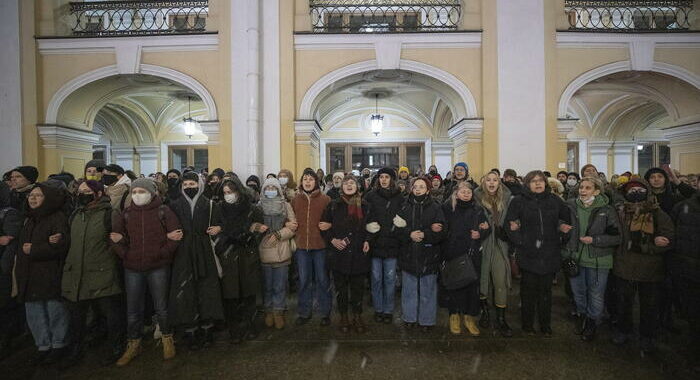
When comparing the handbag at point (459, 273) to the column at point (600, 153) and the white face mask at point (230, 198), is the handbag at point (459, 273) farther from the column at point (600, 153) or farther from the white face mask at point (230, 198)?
the column at point (600, 153)

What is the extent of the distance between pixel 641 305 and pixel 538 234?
3.80 ft

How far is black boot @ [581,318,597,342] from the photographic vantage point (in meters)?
3.65

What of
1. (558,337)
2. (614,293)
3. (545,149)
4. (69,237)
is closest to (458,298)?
(558,337)

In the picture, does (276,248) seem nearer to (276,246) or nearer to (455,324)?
(276,246)

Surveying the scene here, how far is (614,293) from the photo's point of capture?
3740mm

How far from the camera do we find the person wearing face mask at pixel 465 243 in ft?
12.2

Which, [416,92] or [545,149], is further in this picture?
[416,92]

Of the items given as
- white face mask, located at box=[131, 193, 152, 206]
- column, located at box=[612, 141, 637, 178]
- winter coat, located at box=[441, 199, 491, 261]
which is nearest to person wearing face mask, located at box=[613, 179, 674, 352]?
winter coat, located at box=[441, 199, 491, 261]

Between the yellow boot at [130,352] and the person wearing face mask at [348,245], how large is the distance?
2.01 m

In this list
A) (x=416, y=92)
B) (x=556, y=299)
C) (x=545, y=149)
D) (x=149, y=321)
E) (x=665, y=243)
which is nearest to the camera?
(x=665, y=243)

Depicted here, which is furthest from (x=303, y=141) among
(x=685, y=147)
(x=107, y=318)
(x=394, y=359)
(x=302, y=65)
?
(x=685, y=147)

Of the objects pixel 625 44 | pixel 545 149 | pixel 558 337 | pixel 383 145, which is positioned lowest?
pixel 558 337

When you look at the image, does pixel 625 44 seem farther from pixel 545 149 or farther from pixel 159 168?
pixel 159 168

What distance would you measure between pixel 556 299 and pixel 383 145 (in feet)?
33.1
